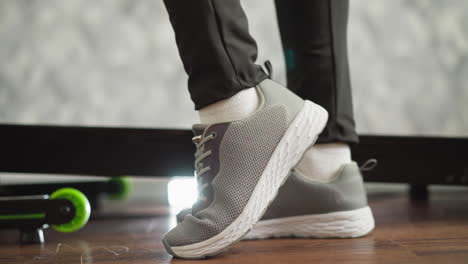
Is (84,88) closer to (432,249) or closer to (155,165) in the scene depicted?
(155,165)

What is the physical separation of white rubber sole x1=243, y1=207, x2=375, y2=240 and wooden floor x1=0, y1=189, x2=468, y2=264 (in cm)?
2

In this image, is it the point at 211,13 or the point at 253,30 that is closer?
the point at 211,13

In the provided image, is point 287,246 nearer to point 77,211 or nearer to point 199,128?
point 199,128

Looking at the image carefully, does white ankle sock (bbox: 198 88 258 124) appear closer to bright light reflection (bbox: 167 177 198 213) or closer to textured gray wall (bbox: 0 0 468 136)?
textured gray wall (bbox: 0 0 468 136)

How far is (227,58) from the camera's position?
807mm

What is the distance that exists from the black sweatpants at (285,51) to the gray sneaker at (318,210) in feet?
0.30

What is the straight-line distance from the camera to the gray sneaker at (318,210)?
39.8 inches

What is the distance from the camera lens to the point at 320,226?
3.35ft

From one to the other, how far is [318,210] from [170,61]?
1.11m

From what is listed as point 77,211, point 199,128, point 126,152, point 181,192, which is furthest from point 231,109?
point 181,192

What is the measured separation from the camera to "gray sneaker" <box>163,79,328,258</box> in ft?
2.68

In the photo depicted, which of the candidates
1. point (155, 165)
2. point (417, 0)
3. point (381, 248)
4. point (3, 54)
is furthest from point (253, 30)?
point (381, 248)

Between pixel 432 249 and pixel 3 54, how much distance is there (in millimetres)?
1549

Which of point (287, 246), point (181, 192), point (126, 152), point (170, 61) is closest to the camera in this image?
point (287, 246)
